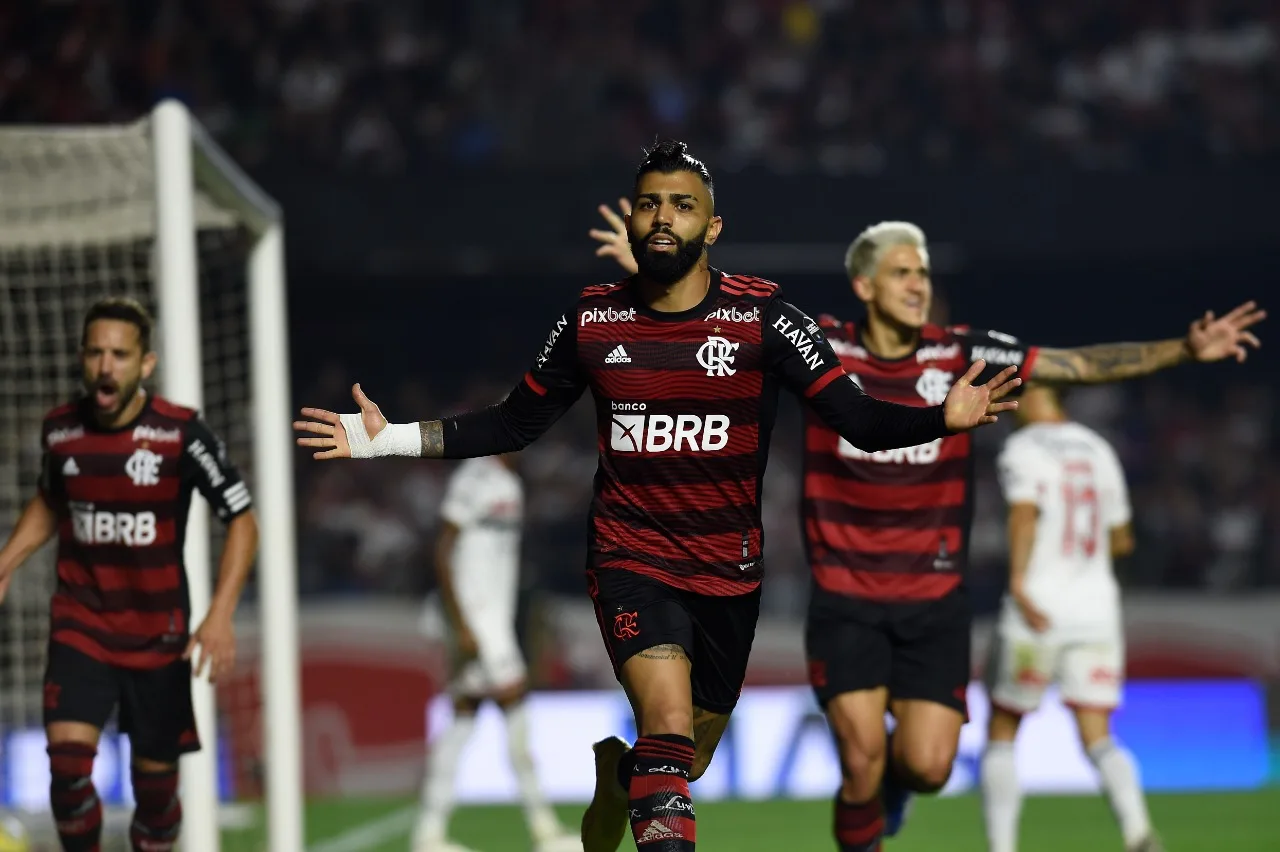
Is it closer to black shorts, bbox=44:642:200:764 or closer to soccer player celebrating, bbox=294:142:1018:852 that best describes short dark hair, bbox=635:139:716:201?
soccer player celebrating, bbox=294:142:1018:852

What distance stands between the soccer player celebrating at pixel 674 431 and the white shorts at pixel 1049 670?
3.36 m

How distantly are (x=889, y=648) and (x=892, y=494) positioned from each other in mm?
567

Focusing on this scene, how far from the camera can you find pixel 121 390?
6809mm

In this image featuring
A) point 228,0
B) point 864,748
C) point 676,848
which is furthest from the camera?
point 228,0

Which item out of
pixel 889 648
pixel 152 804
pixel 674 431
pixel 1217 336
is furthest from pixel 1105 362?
pixel 152 804

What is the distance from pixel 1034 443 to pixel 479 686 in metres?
3.36

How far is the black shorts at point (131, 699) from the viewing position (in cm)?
682

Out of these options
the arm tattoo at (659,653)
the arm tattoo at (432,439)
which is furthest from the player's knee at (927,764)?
the arm tattoo at (432,439)

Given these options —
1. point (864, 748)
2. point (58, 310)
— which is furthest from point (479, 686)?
point (864, 748)

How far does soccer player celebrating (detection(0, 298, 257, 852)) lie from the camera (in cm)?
680

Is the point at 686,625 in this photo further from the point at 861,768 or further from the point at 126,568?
the point at 126,568

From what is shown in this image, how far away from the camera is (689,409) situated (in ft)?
17.9

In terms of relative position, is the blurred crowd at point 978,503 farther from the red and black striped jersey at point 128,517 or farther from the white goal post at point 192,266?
the red and black striped jersey at point 128,517

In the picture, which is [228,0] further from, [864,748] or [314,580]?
[864,748]
